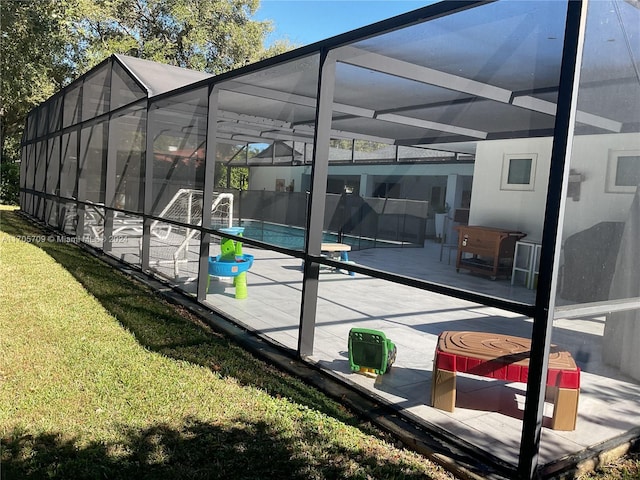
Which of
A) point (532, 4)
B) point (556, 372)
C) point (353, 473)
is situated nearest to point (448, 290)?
point (556, 372)

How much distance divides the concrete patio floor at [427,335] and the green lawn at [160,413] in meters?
0.36

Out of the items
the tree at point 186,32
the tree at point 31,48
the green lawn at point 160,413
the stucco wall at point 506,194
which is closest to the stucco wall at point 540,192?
the stucco wall at point 506,194

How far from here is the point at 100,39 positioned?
62.6 feet

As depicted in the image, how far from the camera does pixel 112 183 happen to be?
8305 mm

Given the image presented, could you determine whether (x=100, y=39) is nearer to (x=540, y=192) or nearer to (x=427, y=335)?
(x=427, y=335)

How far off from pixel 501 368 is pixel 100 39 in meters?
20.4

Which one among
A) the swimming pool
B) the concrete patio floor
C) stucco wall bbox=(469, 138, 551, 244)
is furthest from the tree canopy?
stucco wall bbox=(469, 138, 551, 244)

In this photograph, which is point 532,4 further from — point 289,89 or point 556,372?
point 289,89

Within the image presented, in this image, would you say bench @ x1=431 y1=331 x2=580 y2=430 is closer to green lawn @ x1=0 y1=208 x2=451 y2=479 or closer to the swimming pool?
green lawn @ x1=0 y1=208 x2=451 y2=479

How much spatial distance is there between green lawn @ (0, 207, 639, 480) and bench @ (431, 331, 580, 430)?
389mm

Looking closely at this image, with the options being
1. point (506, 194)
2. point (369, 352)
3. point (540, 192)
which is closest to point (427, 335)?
point (369, 352)

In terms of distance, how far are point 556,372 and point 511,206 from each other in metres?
2.37

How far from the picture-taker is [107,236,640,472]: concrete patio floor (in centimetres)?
293

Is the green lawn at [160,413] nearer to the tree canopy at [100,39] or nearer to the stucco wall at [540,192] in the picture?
the stucco wall at [540,192]
